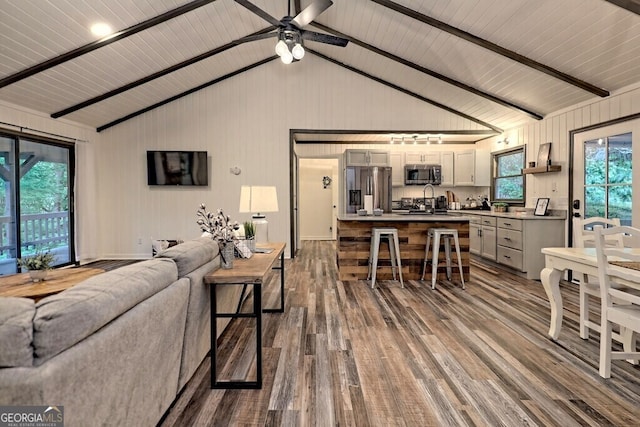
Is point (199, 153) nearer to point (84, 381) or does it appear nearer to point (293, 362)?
point (293, 362)

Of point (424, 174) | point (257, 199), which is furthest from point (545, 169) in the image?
point (257, 199)

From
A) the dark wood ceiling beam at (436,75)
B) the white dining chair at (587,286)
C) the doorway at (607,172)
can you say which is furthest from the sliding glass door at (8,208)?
the doorway at (607,172)

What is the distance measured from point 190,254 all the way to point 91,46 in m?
3.39

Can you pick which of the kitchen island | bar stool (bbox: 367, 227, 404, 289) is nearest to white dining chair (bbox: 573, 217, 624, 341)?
the kitchen island

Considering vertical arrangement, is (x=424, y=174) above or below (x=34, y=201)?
above

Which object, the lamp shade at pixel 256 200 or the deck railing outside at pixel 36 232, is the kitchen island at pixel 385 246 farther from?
the deck railing outside at pixel 36 232

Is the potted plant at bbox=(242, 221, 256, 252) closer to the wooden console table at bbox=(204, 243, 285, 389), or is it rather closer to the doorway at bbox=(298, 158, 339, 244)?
the wooden console table at bbox=(204, 243, 285, 389)

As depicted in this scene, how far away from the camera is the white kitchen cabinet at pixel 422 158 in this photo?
25.8ft

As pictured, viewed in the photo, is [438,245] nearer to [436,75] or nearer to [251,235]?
[251,235]

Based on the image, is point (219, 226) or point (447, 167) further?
point (447, 167)

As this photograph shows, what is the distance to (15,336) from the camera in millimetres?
996

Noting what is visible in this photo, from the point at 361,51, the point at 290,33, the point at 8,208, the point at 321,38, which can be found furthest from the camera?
the point at 361,51

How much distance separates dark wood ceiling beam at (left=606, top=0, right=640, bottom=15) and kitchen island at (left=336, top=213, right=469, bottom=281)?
2732mm

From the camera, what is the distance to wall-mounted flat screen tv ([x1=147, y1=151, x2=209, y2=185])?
257 inches
